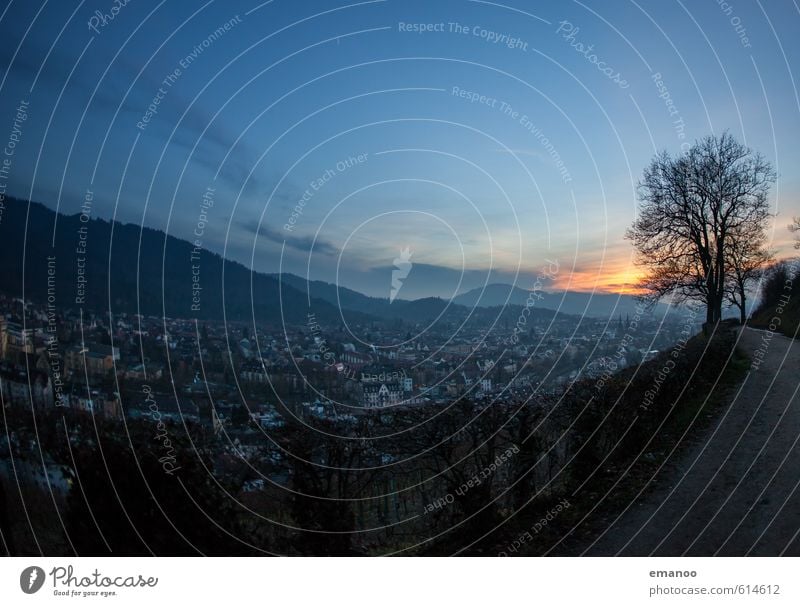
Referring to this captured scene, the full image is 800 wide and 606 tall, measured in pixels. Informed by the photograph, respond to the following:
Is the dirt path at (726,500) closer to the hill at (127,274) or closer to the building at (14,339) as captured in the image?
the hill at (127,274)

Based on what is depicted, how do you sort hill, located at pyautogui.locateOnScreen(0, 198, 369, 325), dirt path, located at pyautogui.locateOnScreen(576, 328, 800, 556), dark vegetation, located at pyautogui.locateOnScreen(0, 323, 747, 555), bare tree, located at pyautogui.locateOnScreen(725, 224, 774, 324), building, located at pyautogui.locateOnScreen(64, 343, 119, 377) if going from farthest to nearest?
1. bare tree, located at pyautogui.locateOnScreen(725, 224, 774, 324)
2. building, located at pyautogui.locateOnScreen(64, 343, 119, 377)
3. hill, located at pyautogui.locateOnScreen(0, 198, 369, 325)
4. dark vegetation, located at pyautogui.locateOnScreen(0, 323, 747, 555)
5. dirt path, located at pyautogui.locateOnScreen(576, 328, 800, 556)

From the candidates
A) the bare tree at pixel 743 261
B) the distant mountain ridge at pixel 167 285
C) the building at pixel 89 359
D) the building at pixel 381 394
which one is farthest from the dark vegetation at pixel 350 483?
the bare tree at pixel 743 261

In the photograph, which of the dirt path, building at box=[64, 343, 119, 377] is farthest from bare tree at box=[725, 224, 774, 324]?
building at box=[64, 343, 119, 377]

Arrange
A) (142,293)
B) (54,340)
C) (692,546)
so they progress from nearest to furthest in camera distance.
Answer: (692,546) < (54,340) < (142,293)

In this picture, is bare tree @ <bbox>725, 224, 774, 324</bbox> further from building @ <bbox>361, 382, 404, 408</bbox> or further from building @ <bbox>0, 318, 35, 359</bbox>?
building @ <bbox>0, 318, 35, 359</bbox>

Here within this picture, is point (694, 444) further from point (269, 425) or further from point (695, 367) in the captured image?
point (269, 425)

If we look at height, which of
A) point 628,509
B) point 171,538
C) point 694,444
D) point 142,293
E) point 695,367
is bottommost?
point 171,538

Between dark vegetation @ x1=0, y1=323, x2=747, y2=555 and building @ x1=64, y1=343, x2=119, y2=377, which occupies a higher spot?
building @ x1=64, y1=343, x2=119, y2=377

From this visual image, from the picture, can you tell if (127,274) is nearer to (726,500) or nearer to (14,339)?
(14,339)

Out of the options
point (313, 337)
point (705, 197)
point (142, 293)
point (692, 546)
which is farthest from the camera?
point (705, 197)
